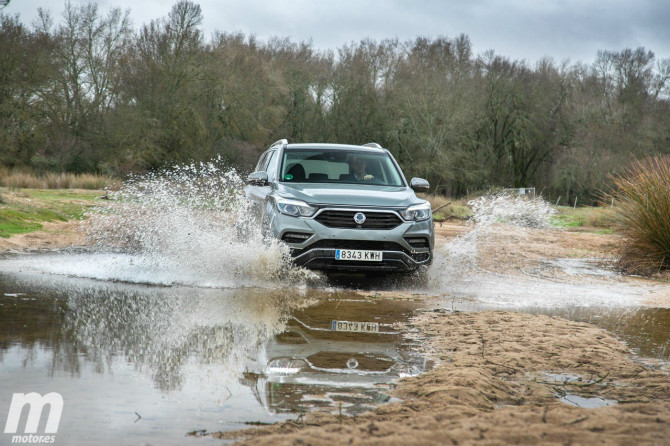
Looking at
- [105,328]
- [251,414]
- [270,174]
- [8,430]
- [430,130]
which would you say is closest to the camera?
[8,430]

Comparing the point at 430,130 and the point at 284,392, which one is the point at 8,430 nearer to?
the point at 284,392

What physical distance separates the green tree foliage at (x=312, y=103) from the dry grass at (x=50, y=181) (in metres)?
3.05

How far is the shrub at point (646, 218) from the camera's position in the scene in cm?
1279

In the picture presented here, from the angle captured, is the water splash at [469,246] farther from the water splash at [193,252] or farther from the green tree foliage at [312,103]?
the green tree foliage at [312,103]

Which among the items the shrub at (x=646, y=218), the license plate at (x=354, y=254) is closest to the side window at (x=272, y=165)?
the license plate at (x=354, y=254)

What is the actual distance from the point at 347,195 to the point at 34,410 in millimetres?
6201

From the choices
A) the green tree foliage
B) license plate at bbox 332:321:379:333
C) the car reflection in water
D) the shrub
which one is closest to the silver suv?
the car reflection in water

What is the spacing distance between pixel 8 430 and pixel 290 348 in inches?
97.3

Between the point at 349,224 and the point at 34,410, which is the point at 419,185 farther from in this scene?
the point at 34,410

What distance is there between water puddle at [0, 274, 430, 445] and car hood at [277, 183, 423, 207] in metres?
1.52

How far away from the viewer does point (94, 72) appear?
4347 centimetres

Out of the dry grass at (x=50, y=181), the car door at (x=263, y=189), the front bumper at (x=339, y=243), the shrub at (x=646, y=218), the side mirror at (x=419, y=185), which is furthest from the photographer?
the dry grass at (x=50, y=181)

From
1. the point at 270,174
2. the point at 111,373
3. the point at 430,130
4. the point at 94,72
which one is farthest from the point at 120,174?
the point at 111,373

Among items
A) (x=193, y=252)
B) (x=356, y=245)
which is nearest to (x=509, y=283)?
(x=356, y=245)
